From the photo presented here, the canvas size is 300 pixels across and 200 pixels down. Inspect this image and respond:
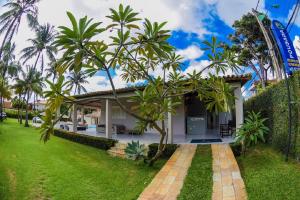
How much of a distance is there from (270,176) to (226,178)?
1210mm

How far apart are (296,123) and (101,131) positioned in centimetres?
1337

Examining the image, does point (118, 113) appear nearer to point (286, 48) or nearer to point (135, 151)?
point (135, 151)

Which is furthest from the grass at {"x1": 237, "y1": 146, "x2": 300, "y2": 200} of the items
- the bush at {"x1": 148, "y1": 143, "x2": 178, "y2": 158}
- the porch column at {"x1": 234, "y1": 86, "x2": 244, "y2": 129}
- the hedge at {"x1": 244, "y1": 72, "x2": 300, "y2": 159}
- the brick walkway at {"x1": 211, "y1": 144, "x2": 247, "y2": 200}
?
the bush at {"x1": 148, "y1": 143, "x2": 178, "y2": 158}

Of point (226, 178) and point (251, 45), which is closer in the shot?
point (226, 178)

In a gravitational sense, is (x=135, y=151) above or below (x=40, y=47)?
below

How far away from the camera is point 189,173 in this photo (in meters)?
7.62

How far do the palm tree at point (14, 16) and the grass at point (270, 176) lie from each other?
22.5 m

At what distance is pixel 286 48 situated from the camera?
820 centimetres

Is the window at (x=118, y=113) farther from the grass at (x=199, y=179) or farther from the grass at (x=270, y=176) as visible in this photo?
the grass at (x=270, y=176)

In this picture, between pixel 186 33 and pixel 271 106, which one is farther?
pixel 186 33

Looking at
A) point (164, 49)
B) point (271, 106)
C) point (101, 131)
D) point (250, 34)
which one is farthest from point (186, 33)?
point (250, 34)

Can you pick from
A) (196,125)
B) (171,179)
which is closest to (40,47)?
(196,125)

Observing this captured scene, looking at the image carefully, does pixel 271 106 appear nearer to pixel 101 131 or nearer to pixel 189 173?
pixel 189 173

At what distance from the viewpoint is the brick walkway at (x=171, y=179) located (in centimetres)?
609
